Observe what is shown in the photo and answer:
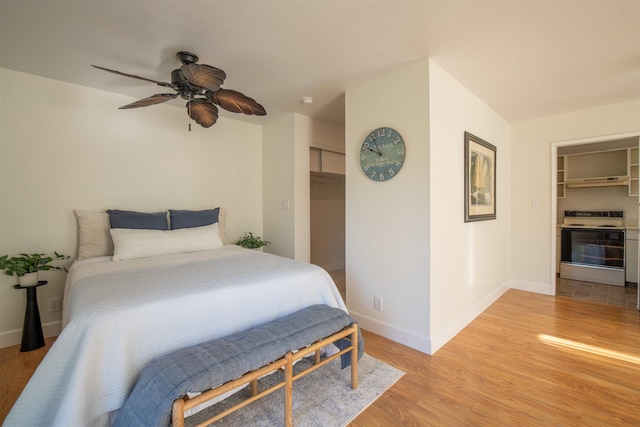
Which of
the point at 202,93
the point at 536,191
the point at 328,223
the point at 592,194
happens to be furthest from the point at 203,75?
the point at 592,194

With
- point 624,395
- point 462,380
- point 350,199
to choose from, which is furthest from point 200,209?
point 624,395

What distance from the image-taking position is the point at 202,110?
2.13 m

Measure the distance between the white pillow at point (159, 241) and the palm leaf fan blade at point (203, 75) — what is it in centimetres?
147

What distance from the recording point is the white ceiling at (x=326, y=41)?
1.60m

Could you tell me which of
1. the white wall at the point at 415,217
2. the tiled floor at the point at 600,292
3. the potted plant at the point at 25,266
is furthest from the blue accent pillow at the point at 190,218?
the tiled floor at the point at 600,292

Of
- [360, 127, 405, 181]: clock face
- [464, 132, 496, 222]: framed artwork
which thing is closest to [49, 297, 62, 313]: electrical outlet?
[360, 127, 405, 181]: clock face

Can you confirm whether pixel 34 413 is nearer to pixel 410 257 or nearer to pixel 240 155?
pixel 410 257

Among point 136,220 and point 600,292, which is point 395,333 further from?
point 600,292

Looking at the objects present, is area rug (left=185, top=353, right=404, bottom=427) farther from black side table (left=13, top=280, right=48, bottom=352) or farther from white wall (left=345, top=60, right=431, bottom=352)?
black side table (left=13, top=280, right=48, bottom=352)

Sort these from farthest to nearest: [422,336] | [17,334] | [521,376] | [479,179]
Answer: [479,179] < [17,334] < [422,336] < [521,376]

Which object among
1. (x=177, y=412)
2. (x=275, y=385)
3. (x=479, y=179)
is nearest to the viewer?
(x=177, y=412)

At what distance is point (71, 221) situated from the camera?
2602 mm

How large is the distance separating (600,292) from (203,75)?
520 cm

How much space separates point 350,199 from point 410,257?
800 mm
